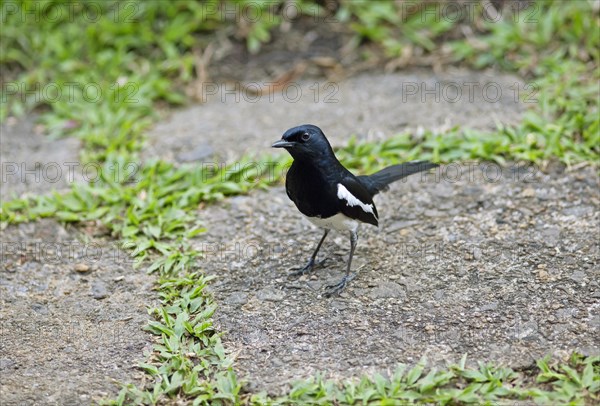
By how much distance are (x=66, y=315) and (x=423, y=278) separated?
2.51 meters

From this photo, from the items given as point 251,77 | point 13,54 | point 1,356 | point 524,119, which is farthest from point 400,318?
point 13,54

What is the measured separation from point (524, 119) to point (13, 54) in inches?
219

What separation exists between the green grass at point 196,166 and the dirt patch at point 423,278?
0.18m

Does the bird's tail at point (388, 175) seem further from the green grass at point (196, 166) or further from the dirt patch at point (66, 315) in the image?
the dirt patch at point (66, 315)

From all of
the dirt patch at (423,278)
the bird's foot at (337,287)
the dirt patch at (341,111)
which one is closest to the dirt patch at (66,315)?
the dirt patch at (423,278)

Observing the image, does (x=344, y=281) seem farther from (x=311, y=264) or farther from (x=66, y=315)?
(x=66, y=315)

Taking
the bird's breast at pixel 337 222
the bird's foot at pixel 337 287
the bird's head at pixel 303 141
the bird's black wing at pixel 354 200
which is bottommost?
the bird's foot at pixel 337 287

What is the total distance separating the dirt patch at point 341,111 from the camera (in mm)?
7598

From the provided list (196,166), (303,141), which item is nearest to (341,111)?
(196,166)

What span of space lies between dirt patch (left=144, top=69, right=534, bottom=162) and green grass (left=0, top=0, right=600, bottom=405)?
244 mm

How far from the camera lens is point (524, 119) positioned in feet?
24.3

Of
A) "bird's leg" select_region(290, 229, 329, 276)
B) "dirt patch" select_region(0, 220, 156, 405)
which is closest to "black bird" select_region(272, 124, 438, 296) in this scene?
"bird's leg" select_region(290, 229, 329, 276)

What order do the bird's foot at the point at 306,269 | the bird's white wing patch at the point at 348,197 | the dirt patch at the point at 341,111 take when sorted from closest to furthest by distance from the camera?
the bird's white wing patch at the point at 348,197 < the bird's foot at the point at 306,269 < the dirt patch at the point at 341,111

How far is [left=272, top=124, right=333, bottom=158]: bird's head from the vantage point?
17.2 feet
